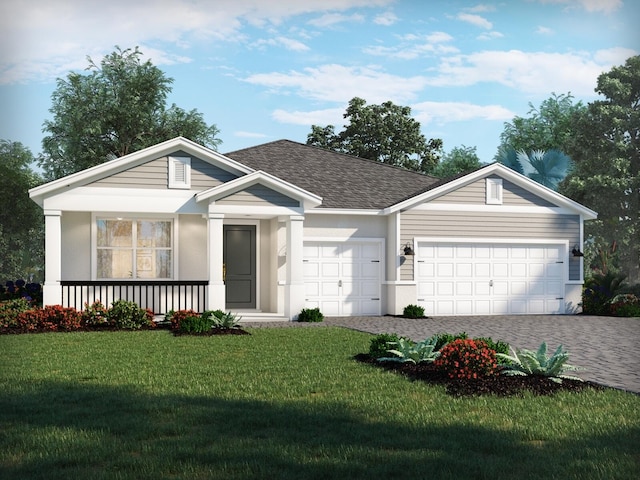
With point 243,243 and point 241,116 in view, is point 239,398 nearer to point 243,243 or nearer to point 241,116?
point 241,116

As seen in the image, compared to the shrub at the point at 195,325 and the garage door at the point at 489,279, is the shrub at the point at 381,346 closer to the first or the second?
the shrub at the point at 195,325

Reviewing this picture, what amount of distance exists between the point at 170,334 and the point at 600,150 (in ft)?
Answer: 79.0

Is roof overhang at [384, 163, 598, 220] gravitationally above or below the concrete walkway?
above

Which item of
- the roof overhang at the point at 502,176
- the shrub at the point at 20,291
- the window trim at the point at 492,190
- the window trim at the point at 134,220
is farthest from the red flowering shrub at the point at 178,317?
the window trim at the point at 492,190

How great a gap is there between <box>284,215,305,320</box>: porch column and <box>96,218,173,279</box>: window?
3046 millimetres

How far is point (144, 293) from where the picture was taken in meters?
17.5

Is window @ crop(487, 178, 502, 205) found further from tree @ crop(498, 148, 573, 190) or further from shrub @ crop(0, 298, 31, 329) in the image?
tree @ crop(498, 148, 573, 190)

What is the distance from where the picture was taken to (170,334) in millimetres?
14180

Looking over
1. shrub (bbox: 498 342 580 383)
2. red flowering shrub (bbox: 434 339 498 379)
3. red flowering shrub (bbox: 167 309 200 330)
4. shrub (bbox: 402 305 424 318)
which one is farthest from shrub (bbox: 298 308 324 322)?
shrub (bbox: 498 342 580 383)

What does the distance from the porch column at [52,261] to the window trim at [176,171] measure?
2752 millimetres

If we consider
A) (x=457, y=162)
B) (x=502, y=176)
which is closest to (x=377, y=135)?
(x=457, y=162)

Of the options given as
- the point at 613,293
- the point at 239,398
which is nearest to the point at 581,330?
the point at 613,293

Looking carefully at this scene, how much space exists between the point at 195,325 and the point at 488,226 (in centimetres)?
949

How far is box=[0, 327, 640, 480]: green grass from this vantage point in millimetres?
4906
